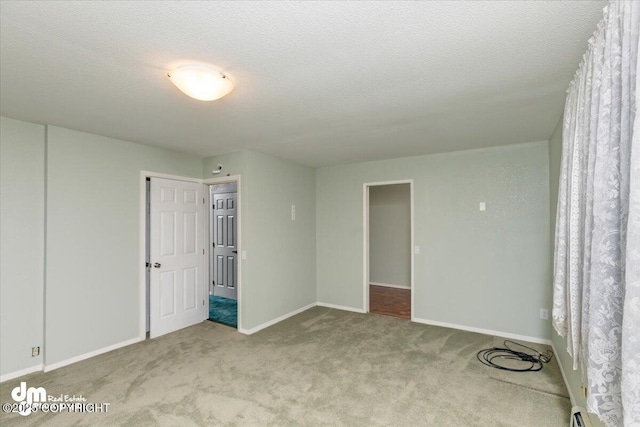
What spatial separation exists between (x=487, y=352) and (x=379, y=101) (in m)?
2.95

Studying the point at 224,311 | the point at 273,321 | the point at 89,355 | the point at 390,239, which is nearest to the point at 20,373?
the point at 89,355

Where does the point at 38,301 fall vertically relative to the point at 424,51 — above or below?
below

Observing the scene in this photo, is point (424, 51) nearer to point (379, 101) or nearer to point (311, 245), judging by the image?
point (379, 101)

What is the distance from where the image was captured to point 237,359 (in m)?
3.23

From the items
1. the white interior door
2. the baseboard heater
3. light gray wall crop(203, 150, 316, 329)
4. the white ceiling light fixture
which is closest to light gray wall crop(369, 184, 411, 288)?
light gray wall crop(203, 150, 316, 329)

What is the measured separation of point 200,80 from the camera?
1875 mm

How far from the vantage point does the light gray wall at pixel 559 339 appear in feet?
7.28

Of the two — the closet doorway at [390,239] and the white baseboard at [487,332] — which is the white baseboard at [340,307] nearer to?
the white baseboard at [487,332]

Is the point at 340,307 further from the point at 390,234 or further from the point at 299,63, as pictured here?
the point at 299,63

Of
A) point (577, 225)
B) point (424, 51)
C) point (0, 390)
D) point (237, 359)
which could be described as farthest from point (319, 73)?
point (0, 390)

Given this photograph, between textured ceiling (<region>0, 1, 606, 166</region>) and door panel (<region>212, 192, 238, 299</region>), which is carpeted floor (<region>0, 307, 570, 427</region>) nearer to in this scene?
door panel (<region>212, 192, 238, 299</region>)

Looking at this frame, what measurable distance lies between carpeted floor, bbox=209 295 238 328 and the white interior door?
1.07 ft

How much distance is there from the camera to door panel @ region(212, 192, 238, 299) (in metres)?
5.67

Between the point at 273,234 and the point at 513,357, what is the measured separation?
10.6ft
